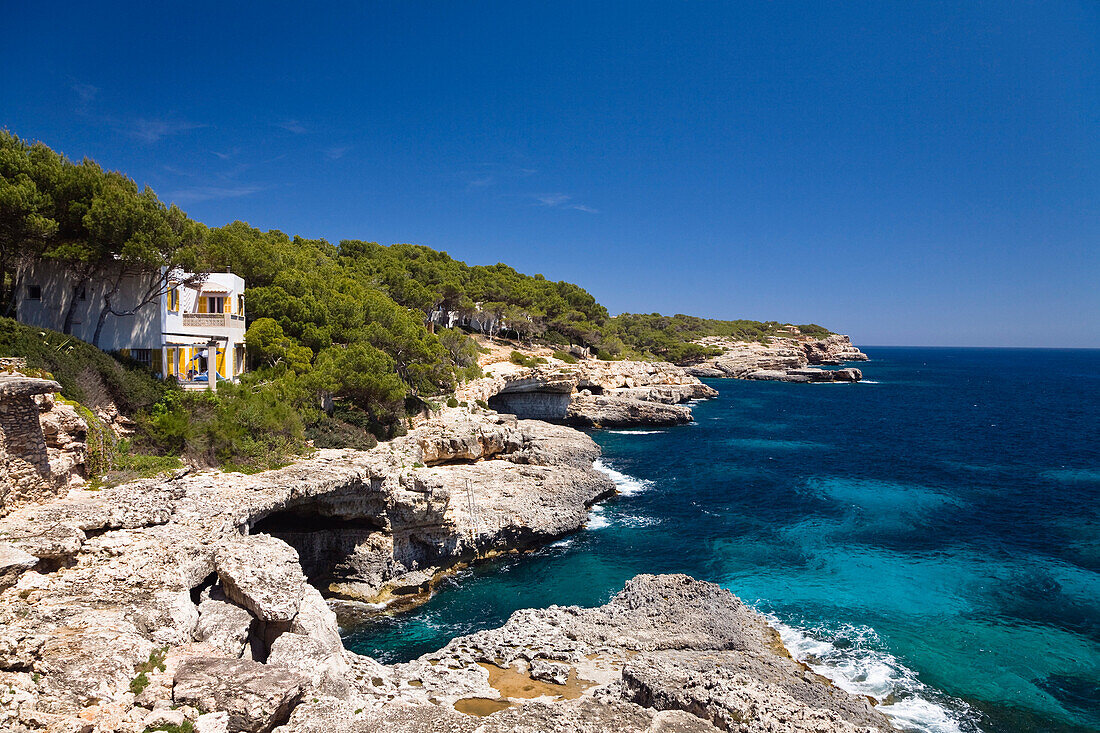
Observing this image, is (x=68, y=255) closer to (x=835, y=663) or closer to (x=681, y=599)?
(x=681, y=599)

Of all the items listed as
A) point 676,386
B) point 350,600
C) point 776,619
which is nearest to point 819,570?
point 776,619

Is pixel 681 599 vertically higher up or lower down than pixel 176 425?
lower down

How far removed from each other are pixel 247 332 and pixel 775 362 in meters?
99.0

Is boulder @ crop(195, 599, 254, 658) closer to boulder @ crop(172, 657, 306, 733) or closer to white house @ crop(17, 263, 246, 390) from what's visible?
boulder @ crop(172, 657, 306, 733)

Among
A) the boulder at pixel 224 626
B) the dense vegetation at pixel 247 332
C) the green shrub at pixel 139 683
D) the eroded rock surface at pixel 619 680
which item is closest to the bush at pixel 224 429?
the dense vegetation at pixel 247 332

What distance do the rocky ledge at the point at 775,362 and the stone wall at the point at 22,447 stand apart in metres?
93.9

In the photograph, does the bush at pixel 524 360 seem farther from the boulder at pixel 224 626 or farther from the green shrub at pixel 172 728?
the green shrub at pixel 172 728

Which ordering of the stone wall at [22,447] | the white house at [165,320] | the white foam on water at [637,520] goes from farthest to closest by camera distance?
the white foam on water at [637,520]
the white house at [165,320]
the stone wall at [22,447]

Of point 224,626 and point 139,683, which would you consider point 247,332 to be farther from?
point 139,683

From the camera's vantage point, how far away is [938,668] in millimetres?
15094

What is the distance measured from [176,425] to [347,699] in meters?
11.9

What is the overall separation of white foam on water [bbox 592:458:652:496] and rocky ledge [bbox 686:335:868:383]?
66876 mm

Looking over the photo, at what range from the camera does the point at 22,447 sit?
12.1 m

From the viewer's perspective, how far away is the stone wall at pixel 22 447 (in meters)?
11.8
